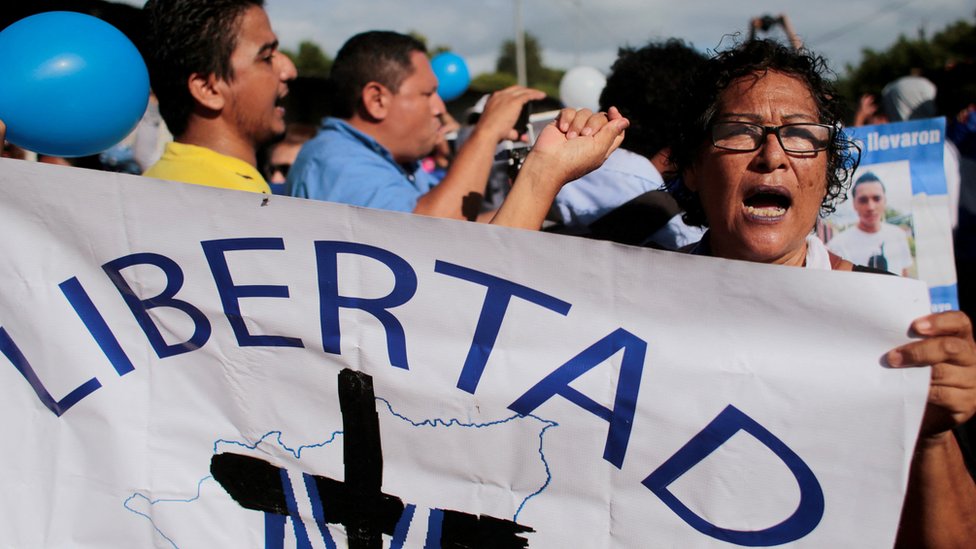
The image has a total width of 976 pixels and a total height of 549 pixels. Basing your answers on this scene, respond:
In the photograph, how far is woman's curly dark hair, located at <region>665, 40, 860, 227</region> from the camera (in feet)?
5.30

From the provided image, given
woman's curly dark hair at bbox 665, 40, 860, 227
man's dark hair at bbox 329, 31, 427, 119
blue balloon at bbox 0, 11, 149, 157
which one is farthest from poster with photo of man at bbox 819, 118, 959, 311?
blue balloon at bbox 0, 11, 149, 157

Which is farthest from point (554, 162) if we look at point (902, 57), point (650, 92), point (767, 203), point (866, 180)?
point (902, 57)

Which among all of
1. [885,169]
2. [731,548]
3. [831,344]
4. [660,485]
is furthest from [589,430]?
[885,169]

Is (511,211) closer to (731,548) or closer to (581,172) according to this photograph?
(581,172)

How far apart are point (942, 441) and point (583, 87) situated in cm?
466

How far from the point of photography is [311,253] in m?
1.39

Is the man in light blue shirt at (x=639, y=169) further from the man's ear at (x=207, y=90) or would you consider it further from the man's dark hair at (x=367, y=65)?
the man's ear at (x=207, y=90)

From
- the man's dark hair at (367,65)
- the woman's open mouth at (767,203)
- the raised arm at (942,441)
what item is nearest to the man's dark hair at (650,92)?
the man's dark hair at (367,65)

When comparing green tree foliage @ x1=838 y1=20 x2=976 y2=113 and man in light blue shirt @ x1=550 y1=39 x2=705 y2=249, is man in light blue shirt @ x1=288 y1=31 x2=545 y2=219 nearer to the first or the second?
man in light blue shirt @ x1=550 y1=39 x2=705 y2=249

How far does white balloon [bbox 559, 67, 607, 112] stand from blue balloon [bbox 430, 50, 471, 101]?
0.79m

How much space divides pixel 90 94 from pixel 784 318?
1559mm

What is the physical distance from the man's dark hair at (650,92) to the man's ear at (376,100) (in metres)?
0.85

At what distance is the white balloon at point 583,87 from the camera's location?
216 inches

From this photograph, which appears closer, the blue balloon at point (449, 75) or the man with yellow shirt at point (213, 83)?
the man with yellow shirt at point (213, 83)
